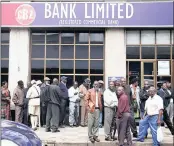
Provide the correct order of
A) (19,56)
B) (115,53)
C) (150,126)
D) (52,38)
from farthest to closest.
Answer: (52,38) < (19,56) < (115,53) < (150,126)

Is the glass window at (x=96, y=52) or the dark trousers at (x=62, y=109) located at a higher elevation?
the glass window at (x=96, y=52)

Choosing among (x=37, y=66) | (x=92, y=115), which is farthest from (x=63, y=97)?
(x=37, y=66)

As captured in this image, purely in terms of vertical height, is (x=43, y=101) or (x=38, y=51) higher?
(x=38, y=51)

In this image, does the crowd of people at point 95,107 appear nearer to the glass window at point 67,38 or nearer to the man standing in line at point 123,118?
the man standing in line at point 123,118

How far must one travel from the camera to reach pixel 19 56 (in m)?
13.7

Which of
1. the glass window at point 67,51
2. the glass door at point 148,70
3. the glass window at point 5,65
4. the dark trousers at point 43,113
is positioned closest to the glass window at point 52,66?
the glass window at point 67,51

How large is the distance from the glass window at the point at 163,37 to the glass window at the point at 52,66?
14.4 feet

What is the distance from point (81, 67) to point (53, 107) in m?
3.41

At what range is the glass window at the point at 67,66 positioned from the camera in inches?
547

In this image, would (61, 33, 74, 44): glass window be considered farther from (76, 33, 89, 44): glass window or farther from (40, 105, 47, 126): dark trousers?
(40, 105, 47, 126): dark trousers

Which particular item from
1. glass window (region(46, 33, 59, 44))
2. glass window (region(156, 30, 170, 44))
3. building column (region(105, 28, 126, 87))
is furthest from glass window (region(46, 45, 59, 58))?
glass window (region(156, 30, 170, 44))

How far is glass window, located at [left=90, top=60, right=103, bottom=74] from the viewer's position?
13844 millimetres

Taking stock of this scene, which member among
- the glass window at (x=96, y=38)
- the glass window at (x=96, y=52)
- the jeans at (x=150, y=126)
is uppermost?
the glass window at (x=96, y=38)

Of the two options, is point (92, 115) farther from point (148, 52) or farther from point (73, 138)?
point (148, 52)
